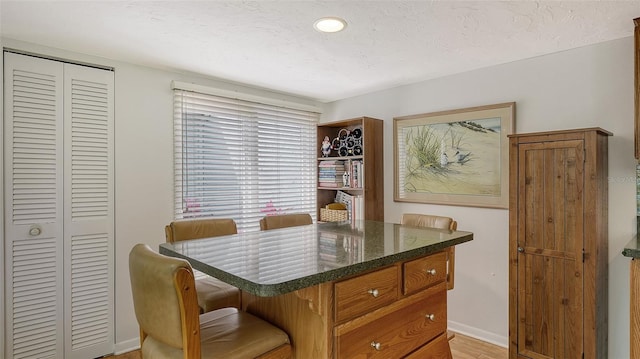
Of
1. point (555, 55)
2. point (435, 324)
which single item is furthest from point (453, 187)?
point (435, 324)

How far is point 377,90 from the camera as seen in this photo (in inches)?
145

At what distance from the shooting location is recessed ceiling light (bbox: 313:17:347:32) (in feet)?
6.66

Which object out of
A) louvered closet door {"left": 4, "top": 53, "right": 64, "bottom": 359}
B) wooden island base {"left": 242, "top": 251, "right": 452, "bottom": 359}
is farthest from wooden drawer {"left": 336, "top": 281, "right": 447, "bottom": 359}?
louvered closet door {"left": 4, "top": 53, "right": 64, "bottom": 359}

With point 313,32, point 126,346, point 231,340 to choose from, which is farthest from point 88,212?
point 313,32

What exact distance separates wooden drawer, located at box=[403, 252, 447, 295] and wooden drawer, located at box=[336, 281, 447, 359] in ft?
0.12

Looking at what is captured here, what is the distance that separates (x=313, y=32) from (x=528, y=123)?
1762mm

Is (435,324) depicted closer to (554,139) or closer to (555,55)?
(554,139)

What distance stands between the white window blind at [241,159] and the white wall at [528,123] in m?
0.94

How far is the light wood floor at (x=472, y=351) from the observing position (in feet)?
8.74

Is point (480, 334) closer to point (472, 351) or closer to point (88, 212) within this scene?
point (472, 351)

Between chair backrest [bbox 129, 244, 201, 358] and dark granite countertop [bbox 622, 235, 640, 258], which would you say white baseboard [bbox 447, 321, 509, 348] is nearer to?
dark granite countertop [bbox 622, 235, 640, 258]

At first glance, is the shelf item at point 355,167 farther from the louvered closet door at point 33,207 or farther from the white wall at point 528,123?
the louvered closet door at point 33,207

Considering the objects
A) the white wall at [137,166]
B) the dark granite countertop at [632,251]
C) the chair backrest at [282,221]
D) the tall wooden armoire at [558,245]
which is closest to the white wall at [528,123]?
the tall wooden armoire at [558,245]

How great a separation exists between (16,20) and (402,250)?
8.06 ft
